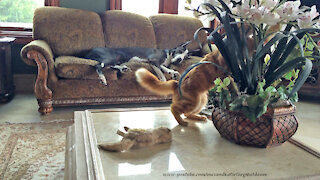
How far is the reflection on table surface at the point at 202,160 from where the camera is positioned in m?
0.92

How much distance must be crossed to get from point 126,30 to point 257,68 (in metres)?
2.60

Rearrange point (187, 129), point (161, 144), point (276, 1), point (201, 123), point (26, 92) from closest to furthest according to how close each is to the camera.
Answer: point (276, 1)
point (161, 144)
point (187, 129)
point (201, 123)
point (26, 92)

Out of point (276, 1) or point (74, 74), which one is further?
point (74, 74)

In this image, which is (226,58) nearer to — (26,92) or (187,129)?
(187,129)

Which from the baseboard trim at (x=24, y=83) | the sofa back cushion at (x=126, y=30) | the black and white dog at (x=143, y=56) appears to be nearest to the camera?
the black and white dog at (x=143, y=56)

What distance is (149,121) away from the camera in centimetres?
144

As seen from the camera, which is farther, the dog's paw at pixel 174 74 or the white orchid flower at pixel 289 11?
the dog's paw at pixel 174 74

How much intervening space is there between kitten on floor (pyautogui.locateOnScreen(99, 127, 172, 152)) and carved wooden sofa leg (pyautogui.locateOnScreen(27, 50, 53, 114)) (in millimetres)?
1704

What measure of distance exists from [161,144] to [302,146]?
601mm

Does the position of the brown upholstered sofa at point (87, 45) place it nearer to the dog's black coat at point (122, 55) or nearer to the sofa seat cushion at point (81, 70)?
the sofa seat cushion at point (81, 70)

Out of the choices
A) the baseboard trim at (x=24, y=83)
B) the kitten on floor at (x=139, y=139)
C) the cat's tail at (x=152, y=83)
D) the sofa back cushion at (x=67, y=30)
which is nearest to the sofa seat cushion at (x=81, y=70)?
the sofa back cushion at (x=67, y=30)

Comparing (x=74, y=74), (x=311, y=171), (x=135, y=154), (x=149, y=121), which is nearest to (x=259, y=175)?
(x=311, y=171)

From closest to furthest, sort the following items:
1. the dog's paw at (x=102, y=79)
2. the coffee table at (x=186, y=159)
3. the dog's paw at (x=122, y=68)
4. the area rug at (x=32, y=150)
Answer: the coffee table at (x=186, y=159) → the area rug at (x=32, y=150) → the dog's paw at (x=102, y=79) → the dog's paw at (x=122, y=68)

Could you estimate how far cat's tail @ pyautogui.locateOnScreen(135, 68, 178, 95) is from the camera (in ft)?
4.63
